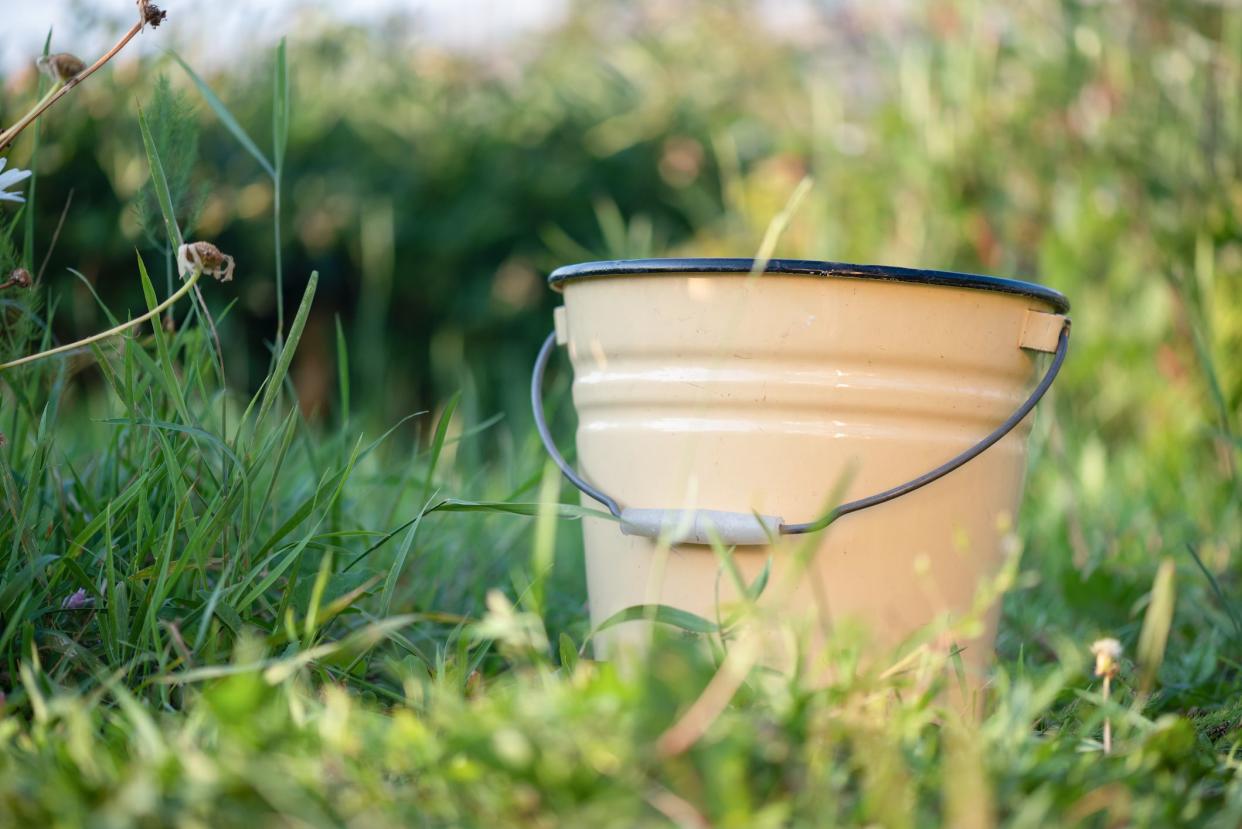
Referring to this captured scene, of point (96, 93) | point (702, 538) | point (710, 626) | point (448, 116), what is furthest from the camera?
point (448, 116)

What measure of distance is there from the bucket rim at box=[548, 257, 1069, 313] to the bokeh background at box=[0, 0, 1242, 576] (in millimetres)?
693

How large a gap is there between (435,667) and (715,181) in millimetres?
3436

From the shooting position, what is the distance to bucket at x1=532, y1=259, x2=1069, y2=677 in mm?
1343

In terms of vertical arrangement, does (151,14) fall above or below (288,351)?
above

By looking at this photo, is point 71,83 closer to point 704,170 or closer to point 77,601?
point 77,601

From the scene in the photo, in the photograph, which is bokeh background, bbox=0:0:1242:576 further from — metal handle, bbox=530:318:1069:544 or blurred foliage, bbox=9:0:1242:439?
metal handle, bbox=530:318:1069:544

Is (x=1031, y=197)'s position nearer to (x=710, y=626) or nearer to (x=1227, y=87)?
(x=1227, y=87)

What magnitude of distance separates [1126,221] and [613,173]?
195 centimetres

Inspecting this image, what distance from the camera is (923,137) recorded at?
10.6 ft

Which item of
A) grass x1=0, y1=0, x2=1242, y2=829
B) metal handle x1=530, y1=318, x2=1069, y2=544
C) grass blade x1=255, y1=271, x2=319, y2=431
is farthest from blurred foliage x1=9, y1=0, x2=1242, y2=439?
grass blade x1=255, y1=271, x2=319, y2=431

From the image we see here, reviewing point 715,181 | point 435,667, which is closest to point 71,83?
point 435,667

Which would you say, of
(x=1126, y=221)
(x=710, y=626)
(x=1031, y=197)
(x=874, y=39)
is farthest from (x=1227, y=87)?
(x=710, y=626)

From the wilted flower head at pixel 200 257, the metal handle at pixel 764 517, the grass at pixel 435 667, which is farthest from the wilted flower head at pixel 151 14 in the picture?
the metal handle at pixel 764 517

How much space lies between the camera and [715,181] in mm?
4516
